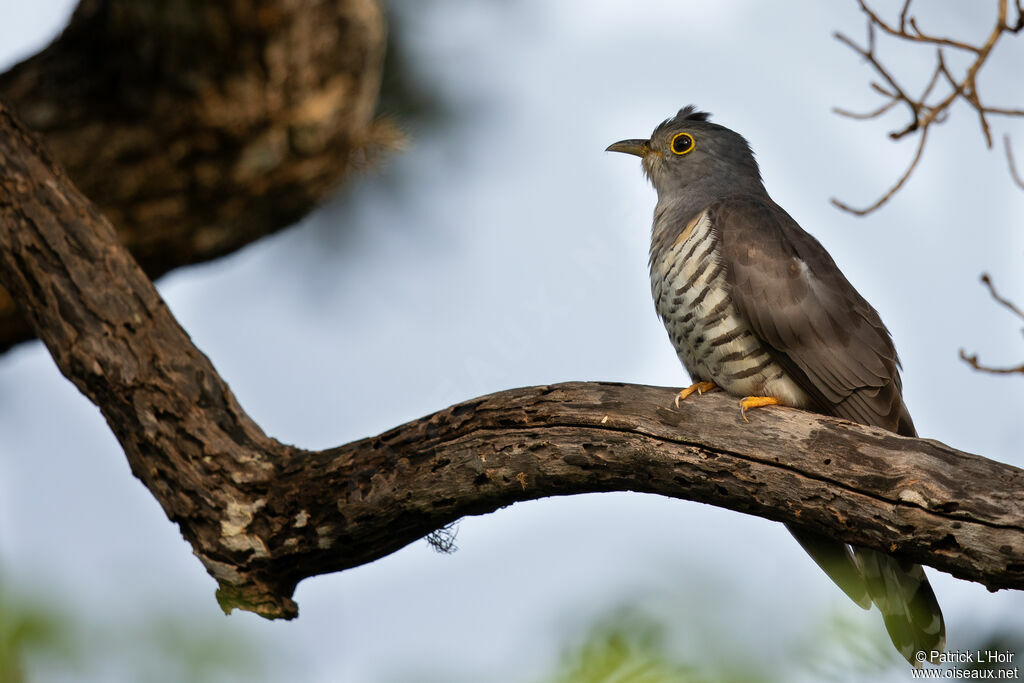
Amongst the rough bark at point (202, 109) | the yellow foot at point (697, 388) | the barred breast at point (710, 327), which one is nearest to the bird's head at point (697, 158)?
the barred breast at point (710, 327)

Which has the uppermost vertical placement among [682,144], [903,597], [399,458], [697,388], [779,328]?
[682,144]

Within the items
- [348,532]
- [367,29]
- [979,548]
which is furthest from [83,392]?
[979,548]

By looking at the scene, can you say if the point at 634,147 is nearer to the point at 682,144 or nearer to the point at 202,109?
the point at 682,144

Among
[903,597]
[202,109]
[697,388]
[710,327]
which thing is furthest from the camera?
[202,109]

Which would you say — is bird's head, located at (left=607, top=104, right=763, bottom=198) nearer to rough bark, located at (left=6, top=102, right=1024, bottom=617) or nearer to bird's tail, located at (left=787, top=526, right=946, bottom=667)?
rough bark, located at (left=6, top=102, right=1024, bottom=617)

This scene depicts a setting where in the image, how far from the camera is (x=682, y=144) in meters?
4.66

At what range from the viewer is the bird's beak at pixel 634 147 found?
4.87 m

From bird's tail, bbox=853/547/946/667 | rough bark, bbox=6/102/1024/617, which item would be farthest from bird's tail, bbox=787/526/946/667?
rough bark, bbox=6/102/1024/617

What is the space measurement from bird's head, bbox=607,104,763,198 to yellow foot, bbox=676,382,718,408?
1.08m

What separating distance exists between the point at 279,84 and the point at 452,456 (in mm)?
1833

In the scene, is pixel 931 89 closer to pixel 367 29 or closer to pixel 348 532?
pixel 367 29

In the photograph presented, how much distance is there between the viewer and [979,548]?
93.0 inches

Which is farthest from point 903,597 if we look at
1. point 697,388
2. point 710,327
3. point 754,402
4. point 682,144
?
point 682,144

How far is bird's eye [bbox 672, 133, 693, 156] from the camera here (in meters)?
4.64
